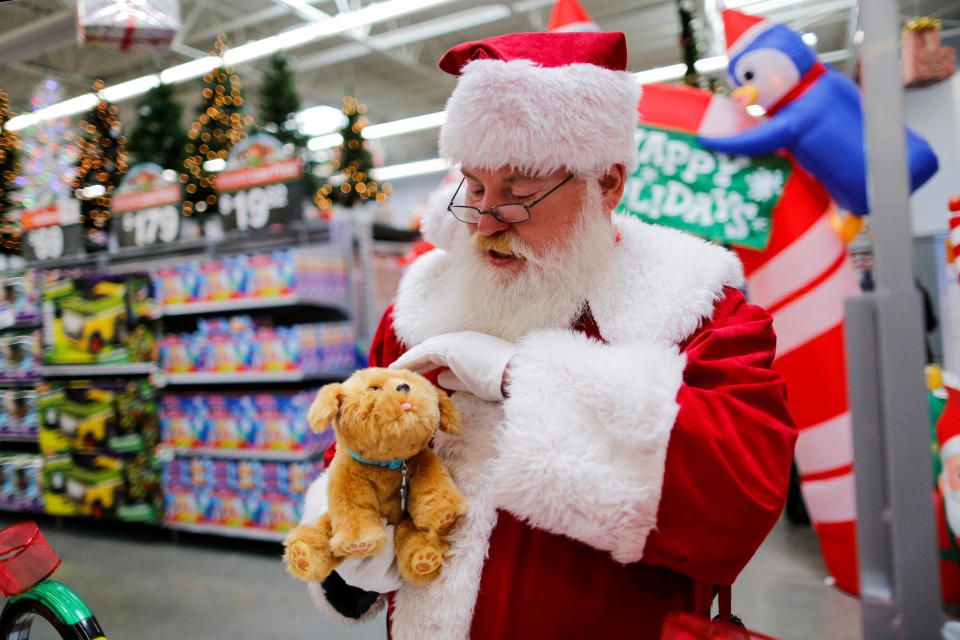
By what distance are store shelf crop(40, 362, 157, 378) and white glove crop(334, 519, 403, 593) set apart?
3.68 m

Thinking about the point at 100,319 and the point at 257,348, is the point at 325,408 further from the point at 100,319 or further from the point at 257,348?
the point at 100,319

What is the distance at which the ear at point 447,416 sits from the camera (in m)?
0.98

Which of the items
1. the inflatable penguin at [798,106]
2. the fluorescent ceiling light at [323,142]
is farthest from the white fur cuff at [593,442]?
the fluorescent ceiling light at [323,142]

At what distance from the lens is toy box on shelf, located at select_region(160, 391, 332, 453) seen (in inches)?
144

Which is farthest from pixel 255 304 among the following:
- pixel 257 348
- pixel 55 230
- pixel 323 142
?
pixel 323 142

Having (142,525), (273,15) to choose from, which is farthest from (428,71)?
(142,525)

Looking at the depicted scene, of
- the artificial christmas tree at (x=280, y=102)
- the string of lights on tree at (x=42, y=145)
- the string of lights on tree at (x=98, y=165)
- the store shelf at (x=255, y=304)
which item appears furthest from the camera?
the artificial christmas tree at (x=280, y=102)

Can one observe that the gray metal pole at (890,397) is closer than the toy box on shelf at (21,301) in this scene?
Yes

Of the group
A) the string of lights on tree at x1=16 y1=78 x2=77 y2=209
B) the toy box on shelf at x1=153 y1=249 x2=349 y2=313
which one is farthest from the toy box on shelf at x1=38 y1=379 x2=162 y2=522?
the string of lights on tree at x1=16 y1=78 x2=77 y2=209

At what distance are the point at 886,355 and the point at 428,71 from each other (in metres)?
11.0

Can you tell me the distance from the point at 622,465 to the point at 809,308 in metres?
1.98

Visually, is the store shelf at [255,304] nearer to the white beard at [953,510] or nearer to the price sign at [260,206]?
the price sign at [260,206]

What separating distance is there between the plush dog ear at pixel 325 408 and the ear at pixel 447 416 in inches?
6.6

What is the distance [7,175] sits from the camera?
220cm
